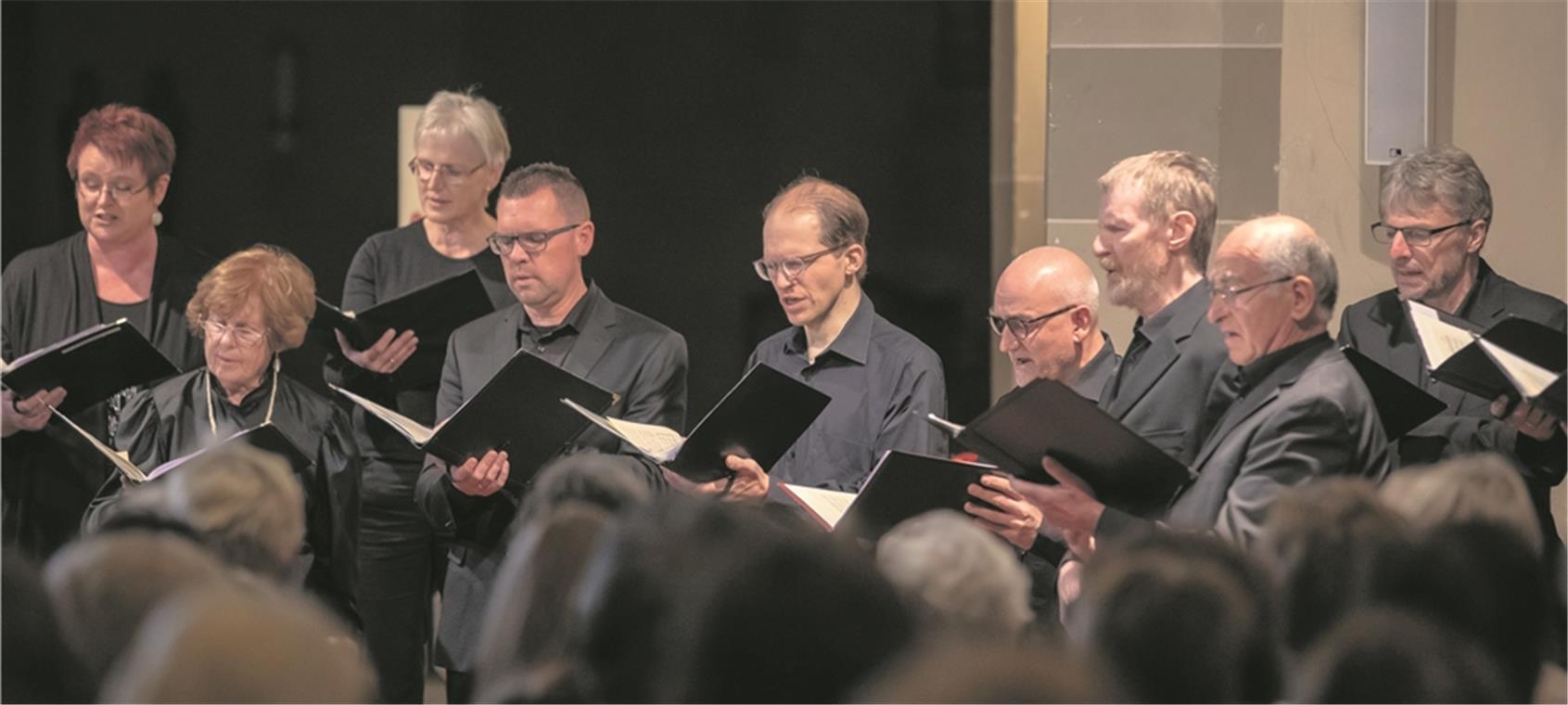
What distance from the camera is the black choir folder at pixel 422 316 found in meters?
4.42

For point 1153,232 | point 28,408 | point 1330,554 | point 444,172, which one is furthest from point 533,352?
point 1330,554

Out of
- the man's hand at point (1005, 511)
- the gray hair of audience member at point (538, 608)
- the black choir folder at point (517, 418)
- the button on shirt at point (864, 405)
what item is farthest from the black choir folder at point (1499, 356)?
the gray hair of audience member at point (538, 608)

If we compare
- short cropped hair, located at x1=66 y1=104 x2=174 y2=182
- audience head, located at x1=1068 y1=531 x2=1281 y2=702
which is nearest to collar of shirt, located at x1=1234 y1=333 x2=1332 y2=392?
audience head, located at x1=1068 y1=531 x2=1281 y2=702

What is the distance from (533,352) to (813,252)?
67cm

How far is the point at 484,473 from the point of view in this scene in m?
3.86

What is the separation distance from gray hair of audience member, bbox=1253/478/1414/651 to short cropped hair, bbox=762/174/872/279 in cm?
201

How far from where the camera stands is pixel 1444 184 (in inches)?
164

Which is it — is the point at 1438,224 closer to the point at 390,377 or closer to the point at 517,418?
the point at 517,418

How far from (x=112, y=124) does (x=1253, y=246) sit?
2.77m

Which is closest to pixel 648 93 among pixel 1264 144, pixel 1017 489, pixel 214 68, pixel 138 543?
pixel 214 68

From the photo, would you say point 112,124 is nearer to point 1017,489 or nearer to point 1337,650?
point 1017,489

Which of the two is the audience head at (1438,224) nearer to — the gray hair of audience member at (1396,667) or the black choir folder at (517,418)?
the black choir folder at (517,418)

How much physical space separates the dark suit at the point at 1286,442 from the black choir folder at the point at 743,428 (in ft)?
2.55

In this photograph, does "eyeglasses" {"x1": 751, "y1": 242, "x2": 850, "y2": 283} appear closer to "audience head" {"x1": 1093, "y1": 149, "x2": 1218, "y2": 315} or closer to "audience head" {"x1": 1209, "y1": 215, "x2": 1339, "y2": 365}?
"audience head" {"x1": 1093, "y1": 149, "x2": 1218, "y2": 315}
